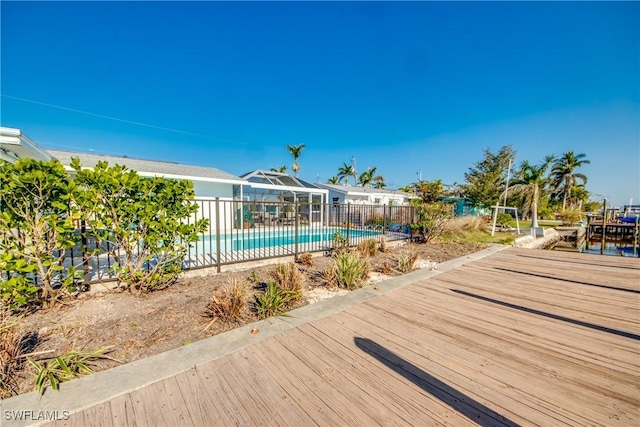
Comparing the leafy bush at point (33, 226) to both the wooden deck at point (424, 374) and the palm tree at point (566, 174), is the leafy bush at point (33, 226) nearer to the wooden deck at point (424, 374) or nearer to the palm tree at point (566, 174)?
the wooden deck at point (424, 374)

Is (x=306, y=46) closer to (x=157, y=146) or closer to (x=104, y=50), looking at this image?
(x=104, y=50)


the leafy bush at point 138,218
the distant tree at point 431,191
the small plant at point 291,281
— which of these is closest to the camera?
the leafy bush at point 138,218

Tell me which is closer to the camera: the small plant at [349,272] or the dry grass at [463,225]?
the small plant at [349,272]

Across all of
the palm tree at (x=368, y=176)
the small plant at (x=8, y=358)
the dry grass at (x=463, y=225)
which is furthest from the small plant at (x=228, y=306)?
the palm tree at (x=368, y=176)

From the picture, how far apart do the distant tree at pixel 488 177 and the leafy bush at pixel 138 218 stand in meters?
15.7

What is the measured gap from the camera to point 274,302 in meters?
3.35

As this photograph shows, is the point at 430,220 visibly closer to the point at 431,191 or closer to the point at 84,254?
the point at 431,191

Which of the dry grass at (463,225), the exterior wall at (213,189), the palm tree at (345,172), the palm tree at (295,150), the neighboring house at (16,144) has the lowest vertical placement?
the dry grass at (463,225)

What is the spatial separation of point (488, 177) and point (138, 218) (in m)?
17.1

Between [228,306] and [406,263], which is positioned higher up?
[228,306]

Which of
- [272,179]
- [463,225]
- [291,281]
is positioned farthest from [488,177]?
[291,281]

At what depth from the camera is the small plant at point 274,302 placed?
10.7 ft

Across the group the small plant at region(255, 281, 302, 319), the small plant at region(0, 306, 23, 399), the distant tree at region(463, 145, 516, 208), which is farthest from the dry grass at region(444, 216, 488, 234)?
the small plant at region(0, 306, 23, 399)

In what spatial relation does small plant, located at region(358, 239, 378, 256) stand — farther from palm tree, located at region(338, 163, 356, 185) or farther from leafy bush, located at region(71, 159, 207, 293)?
palm tree, located at region(338, 163, 356, 185)
